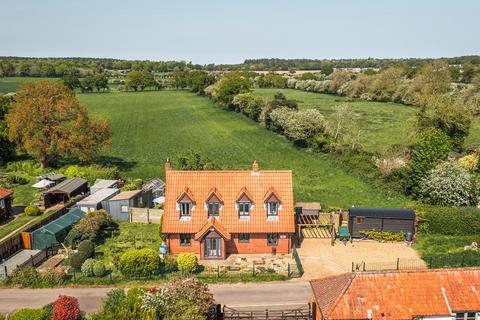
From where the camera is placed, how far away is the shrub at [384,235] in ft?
130

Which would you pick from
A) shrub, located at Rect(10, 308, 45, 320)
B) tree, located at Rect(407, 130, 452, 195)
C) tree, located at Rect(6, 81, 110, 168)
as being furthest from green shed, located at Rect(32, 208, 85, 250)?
tree, located at Rect(407, 130, 452, 195)

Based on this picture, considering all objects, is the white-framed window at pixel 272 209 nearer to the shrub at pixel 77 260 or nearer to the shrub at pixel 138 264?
the shrub at pixel 138 264

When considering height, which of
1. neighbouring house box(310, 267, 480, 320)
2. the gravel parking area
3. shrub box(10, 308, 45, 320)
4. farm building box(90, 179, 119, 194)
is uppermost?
neighbouring house box(310, 267, 480, 320)

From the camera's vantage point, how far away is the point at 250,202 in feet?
124

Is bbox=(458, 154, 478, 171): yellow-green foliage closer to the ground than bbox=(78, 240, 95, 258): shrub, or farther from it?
farther from it

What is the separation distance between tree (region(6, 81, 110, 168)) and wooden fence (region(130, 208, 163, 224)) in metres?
19.6

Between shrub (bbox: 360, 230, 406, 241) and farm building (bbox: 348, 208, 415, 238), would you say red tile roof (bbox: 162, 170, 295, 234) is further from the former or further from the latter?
shrub (bbox: 360, 230, 406, 241)

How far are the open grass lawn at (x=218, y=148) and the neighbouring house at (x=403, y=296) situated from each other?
966 inches

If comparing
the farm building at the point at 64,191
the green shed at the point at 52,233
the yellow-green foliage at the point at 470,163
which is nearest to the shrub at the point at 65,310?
the green shed at the point at 52,233

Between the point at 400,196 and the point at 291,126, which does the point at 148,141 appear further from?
the point at 400,196

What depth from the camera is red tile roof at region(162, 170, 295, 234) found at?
122 ft

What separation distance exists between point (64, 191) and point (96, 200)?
5.27 m

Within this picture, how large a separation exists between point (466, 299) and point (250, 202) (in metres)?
18.6

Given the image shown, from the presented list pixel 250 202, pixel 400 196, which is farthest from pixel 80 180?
pixel 400 196
